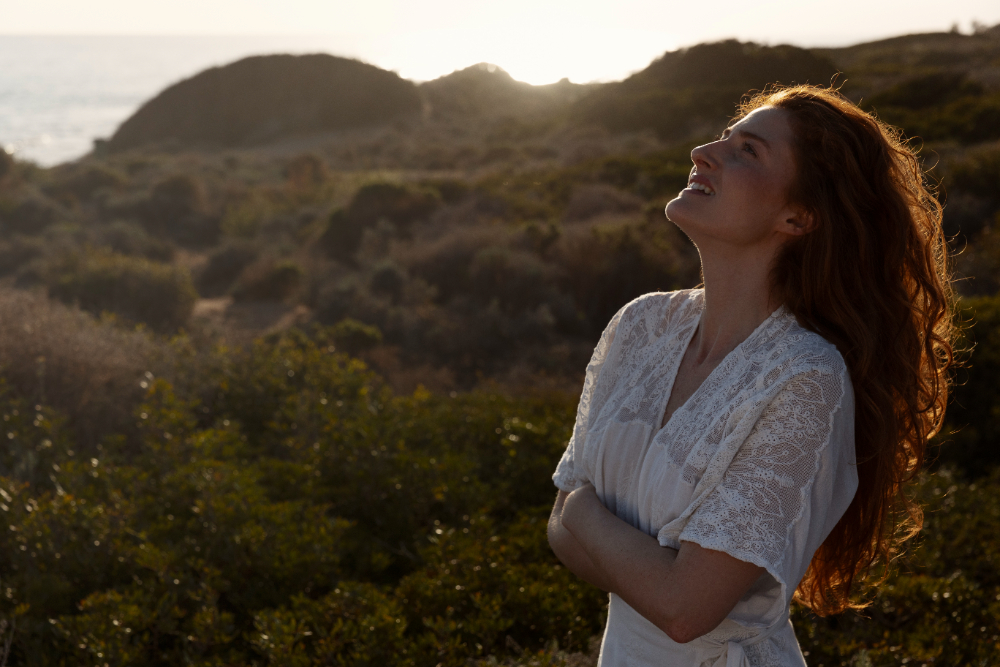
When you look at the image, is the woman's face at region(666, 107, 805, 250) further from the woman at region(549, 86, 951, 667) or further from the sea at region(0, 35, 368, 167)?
the sea at region(0, 35, 368, 167)

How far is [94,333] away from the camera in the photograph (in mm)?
6293

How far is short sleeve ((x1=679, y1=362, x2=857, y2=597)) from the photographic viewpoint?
1.28m

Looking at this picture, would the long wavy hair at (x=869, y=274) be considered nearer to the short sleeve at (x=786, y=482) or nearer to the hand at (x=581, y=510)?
the short sleeve at (x=786, y=482)

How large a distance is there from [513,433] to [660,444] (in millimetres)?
3267

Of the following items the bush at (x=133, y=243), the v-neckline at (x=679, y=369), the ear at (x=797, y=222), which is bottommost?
the bush at (x=133, y=243)

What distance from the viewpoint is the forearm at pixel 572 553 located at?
1.65 metres

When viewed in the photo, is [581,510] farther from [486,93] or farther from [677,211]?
[486,93]

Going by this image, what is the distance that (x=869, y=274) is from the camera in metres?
1.48

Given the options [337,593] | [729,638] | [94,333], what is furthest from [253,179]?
[729,638]

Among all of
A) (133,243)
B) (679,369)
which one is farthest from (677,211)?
(133,243)

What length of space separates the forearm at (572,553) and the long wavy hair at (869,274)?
610 millimetres

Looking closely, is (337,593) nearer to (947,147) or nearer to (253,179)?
(947,147)

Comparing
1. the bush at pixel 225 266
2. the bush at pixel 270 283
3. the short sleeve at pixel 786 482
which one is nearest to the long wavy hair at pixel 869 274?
the short sleeve at pixel 786 482

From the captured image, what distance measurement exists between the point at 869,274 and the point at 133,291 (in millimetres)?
10760
